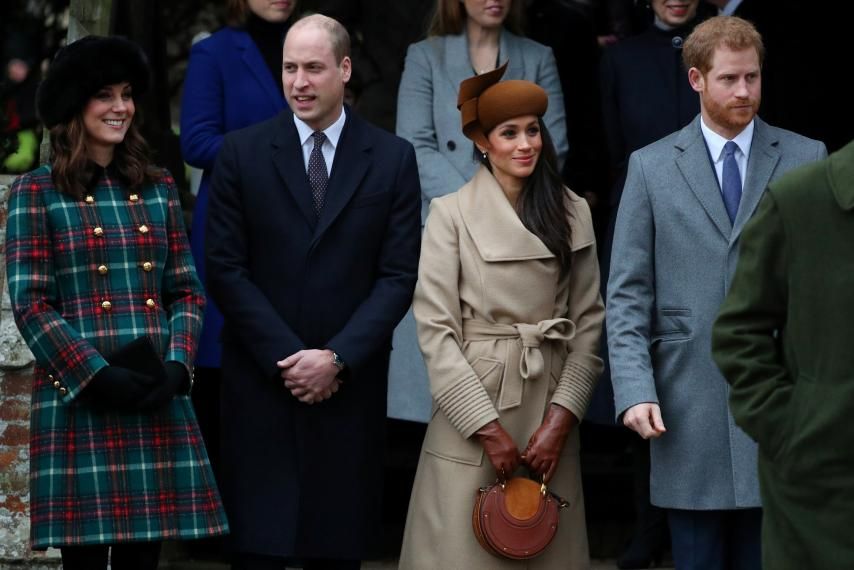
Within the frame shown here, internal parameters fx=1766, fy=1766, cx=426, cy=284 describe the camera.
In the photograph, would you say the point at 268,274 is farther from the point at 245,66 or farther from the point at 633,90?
the point at 633,90

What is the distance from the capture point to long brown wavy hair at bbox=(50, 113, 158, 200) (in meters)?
5.08

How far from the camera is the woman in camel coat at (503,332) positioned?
16.7ft

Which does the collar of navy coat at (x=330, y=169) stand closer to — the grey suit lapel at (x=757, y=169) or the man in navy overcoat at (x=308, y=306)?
the man in navy overcoat at (x=308, y=306)

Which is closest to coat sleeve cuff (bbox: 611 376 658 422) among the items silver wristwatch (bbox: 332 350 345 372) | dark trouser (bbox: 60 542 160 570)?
silver wristwatch (bbox: 332 350 345 372)

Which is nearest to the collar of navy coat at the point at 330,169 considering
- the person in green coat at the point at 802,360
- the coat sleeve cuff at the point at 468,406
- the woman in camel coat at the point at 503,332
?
the woman in camel coat at the point at 503,332

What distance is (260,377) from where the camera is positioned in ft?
17.6

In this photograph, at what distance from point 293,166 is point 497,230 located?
680mm

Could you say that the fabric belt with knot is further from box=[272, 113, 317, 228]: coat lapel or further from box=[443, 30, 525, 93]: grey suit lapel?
box=[443, 30, 525, 93]: grey suit lapel

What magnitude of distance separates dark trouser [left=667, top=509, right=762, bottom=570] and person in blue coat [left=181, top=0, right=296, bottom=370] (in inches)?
75.9

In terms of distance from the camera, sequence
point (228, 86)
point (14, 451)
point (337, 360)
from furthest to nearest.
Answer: point (228, 86)
point (14, 451)
point (337, 360)

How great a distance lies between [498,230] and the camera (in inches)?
206

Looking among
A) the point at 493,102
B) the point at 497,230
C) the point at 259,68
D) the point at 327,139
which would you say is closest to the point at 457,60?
the point at 259,68

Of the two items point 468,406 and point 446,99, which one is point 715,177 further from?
point 446,99

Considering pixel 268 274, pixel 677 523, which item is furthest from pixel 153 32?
pixel 677 523
